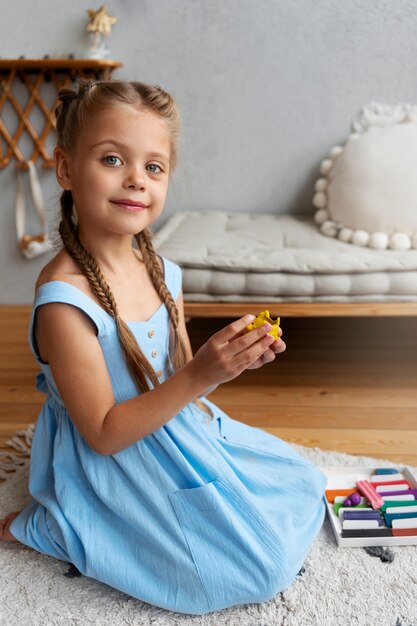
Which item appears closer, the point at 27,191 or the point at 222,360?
the point at 222,360

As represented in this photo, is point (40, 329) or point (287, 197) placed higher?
point (40, 329)

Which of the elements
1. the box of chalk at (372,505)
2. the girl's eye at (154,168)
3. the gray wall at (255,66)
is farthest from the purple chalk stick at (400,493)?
the gray wall at (255,66)

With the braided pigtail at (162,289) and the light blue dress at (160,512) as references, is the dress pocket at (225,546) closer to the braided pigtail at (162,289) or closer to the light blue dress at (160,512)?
the light blue dress at (160,512)

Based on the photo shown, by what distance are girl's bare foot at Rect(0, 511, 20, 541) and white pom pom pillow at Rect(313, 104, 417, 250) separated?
1321 mm

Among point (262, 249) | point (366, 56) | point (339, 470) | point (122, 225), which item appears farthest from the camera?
point (366, 56)

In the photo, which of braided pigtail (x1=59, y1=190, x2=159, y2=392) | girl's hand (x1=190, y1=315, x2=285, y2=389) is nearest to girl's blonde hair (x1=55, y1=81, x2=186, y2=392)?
braided pigtail (x1=59, y1=190, x2=159, y2=392)

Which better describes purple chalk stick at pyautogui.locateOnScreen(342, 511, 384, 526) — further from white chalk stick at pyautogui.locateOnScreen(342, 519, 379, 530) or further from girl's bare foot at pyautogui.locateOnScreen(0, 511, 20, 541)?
girl's bare foot at pyautogui.locateOnScreen(0, 511, 20, 541)

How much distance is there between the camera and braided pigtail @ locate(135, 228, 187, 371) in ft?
4.23

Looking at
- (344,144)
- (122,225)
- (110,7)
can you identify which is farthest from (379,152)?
(122,225)

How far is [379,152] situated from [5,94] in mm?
1442

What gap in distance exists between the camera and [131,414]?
3.56 ft

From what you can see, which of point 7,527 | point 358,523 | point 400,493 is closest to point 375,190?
point 400,493

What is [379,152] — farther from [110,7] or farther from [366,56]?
[110,7]

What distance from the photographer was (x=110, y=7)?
2.57 m
